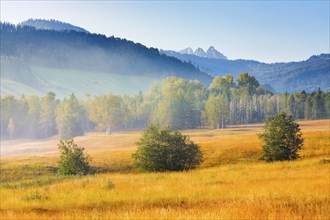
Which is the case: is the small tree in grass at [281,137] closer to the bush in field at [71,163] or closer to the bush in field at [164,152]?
the bush in field at [164,152]

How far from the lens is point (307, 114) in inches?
7121

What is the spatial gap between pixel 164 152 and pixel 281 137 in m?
12.7

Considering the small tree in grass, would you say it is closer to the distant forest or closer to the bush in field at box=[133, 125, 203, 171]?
the bush in field at box=[133, 125, 203, 171]

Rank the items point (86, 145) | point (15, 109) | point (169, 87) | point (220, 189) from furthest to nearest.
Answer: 1. point (169, 87)
2. point (15, 109)
3. point (86, 145)
4. point (220, 189)

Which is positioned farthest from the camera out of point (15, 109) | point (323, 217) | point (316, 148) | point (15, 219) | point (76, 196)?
point (15, 109)

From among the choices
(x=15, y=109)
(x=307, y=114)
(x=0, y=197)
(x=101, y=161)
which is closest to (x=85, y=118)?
(x=15, y=109)

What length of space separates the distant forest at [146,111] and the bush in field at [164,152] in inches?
2947

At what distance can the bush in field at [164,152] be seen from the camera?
40469 millimetres

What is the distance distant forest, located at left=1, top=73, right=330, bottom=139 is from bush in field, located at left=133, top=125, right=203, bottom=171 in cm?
7486

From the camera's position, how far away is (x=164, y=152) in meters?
40.7

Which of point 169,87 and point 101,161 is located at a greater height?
point 169,87

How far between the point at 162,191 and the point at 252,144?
152 feet

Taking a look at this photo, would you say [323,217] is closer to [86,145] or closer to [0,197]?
[0,197]

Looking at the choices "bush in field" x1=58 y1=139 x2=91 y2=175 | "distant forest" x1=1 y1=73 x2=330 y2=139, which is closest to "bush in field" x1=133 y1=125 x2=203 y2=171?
"bush in field" x1=58 y1=139 x2=91 y2=175
